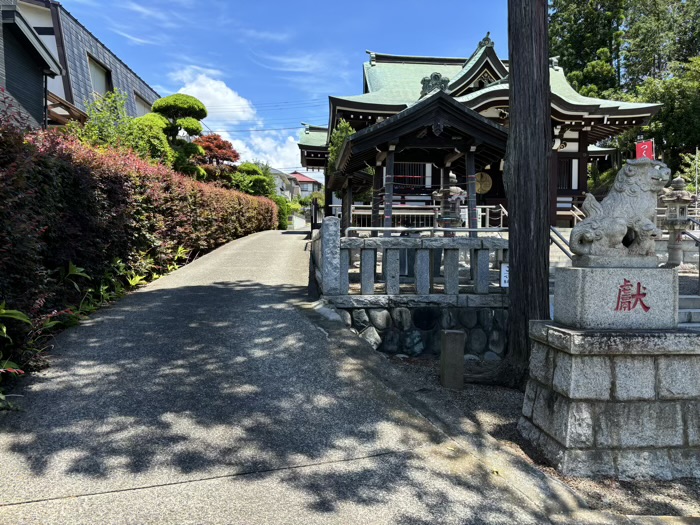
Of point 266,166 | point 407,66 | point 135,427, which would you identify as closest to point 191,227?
point 135,427

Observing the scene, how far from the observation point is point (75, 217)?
6137 millimetres

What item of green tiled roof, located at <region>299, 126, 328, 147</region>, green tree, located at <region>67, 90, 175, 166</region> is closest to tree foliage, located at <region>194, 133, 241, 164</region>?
green tiled roof, located at <region>299, 126, 328, 147</region>

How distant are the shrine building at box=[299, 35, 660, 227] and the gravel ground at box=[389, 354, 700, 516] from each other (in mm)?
4708

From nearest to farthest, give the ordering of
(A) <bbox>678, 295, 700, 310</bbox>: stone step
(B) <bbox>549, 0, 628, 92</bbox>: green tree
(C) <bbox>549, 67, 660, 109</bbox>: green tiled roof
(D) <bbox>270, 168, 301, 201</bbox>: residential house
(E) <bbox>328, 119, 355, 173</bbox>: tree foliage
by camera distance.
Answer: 1. (A) <bbox>678, 295, 700, 310</bbox>: stone step
2. (C) <bbox>549, 67, 660, 109</bbox>: green tiled roof
3. (E) <bbox>328, 119, 355, 173</bbox>: tree foliage
4. (B) <bbox>549, 0, 628, 92</bbox>: green tree
5. (D) <bbox>270, 168, 301, 201</bbox>: residential house

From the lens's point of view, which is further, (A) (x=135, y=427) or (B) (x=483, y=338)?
(B) (x=483, y=338)

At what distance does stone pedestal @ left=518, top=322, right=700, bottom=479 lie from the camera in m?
3.27

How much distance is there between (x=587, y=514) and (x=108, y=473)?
3013 millimetres

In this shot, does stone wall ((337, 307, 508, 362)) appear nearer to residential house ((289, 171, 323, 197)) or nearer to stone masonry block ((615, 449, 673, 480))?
stone masonry block ((615, 449, 673, 480))

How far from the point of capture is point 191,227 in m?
11.5

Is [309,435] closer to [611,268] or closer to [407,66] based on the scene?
[611,268]

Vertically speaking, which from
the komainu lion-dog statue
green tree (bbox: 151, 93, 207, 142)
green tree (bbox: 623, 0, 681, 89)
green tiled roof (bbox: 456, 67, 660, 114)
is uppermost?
green tree (bbox: 623, 0, 681, 89)

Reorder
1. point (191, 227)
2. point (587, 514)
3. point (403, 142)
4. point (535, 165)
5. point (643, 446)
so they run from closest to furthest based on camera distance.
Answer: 1. point (587, 514)
2. point (643, 446)
3. point (535, 165)
4. point (403, 142)
5. point (191, 227)

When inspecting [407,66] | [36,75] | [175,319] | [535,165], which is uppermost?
[407,66]

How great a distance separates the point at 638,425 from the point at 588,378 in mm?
511
